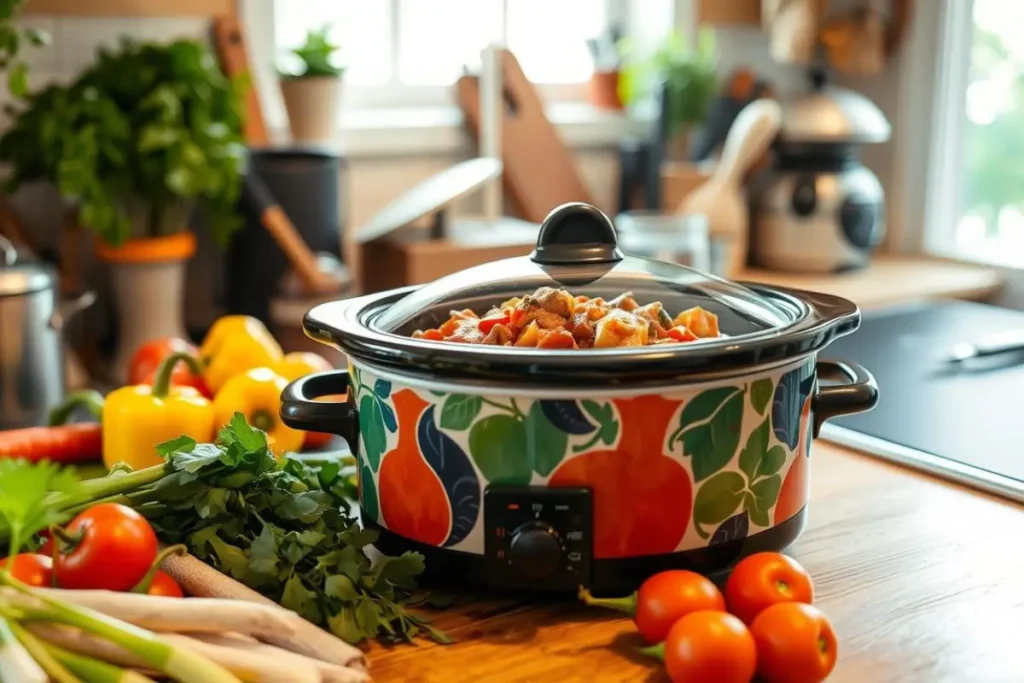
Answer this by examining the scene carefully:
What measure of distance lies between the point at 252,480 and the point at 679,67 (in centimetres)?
197

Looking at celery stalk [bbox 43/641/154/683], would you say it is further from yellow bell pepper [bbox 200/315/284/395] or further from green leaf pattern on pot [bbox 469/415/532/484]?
yellow bell pepper [bbox 200/315/284/395]

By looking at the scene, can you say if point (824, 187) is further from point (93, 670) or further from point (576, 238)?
point (93, 670)

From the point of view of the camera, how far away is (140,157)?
192cm

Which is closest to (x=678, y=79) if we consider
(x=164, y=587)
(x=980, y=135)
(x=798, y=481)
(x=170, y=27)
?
(x=980, y=135)

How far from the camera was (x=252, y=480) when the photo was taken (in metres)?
0.90

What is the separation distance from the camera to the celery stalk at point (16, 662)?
673 millimetres

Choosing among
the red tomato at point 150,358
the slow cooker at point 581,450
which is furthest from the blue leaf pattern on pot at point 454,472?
the red tomato at point 150,358

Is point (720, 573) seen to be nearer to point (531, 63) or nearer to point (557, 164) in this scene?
point (557, 164)

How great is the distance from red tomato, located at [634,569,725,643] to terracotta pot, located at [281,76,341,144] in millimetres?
1628

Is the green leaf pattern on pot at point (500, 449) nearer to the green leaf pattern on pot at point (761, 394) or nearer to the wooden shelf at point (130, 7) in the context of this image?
the green leaf pattern on pot at point (761, 394)

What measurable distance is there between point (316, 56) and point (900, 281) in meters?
1.25

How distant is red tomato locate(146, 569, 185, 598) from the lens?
0.81 metres

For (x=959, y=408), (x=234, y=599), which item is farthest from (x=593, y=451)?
(x=959, y=408)

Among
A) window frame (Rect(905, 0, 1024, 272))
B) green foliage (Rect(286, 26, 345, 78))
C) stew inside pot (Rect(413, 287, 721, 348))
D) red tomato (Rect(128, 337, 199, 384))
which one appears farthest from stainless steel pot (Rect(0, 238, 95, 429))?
window frame (Rect(905, 0, 1024, 272))
